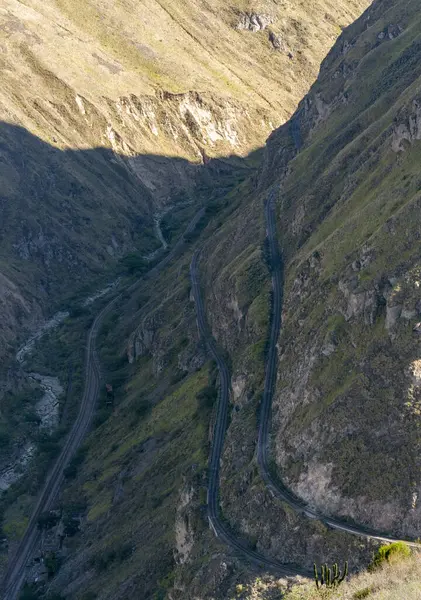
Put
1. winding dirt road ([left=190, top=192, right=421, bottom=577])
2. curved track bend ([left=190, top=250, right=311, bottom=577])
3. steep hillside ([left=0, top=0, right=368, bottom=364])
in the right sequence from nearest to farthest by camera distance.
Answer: winding dirt road ([left=190, top=192, right=421, bottom=577]) → curved track bend ([left=190, top=250, right=311, bottom=577]) → steep hillside ([left=0, top=0, right=368, bottom=364])

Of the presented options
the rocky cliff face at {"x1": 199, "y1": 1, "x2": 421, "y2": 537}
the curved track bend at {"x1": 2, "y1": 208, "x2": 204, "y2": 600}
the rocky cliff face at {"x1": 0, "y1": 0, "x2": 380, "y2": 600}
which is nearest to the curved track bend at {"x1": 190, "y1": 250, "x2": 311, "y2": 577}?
the rocky cliff face at {"x1": 0, "y1": 0, "x2": 380, "y2": 600}

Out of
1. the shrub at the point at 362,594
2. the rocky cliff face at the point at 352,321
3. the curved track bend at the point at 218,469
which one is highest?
the rocky cliff face at the point at 352,321

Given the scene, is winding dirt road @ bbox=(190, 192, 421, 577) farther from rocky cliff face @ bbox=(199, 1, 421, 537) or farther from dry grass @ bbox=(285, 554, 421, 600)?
dry grass @ bbox=(285, 554, 421, 600)

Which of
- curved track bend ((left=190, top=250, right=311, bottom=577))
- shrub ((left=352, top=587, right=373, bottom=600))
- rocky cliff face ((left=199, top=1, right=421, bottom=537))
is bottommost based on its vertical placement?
curved track bend ((left=190, top=250, right=311, bottom=577))

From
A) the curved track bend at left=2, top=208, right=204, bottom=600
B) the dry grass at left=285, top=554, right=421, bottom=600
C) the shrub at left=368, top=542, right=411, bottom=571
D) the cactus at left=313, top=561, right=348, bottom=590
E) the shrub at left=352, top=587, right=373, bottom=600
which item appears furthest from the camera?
the curved track bend at left=2, top=208, right=204, bottom=600

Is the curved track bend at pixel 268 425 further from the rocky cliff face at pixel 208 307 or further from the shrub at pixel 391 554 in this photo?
the shrub at pixel 391 554

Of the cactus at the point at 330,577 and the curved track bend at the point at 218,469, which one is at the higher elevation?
the cactus at the point at 330,577

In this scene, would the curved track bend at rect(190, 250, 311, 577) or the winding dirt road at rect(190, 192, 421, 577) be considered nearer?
the winding dirt road at rect(190, 192, 421, 577)

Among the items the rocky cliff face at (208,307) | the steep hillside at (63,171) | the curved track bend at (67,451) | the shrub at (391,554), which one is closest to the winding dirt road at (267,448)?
the rocky cliff face at (208,307)
